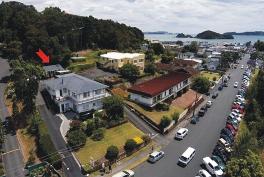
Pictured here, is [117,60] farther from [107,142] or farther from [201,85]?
[107,142]

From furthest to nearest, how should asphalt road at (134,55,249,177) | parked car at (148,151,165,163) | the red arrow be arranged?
1. the red arrow
2. parked car at (148,151,165,163)
3. asphalt road at (134,55,249,177)

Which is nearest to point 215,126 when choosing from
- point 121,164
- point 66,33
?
point 121,164

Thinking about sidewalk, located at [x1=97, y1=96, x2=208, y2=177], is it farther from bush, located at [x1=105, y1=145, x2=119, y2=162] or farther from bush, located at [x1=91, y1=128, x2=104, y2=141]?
bush, located at [x1=91, y1=128, x2=104, y2=141]

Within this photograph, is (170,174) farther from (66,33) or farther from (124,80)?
(66,33)

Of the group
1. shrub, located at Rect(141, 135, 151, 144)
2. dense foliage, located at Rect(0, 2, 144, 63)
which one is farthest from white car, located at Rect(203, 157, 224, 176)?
dense foliage, located at Rect(0, 2, 144, 63)

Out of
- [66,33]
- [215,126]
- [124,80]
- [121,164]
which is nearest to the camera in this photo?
[121,164]

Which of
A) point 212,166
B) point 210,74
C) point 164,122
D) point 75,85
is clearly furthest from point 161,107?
point 210,74

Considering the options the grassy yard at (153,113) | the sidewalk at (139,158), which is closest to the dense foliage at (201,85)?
the grassy yard at (153,113)

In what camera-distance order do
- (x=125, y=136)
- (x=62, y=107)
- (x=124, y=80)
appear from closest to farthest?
(x=125, y=136) < (x=62, y=107) < (x=124, y=80)
